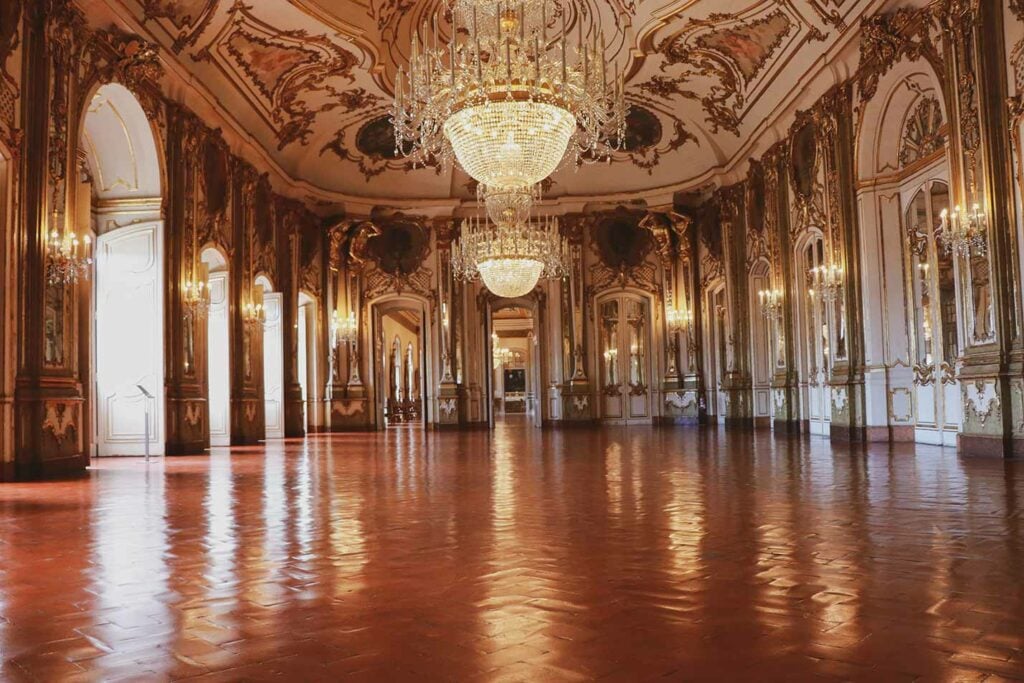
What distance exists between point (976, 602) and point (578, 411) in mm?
17359

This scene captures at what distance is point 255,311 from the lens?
49.7 feet

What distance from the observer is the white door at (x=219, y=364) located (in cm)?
1434

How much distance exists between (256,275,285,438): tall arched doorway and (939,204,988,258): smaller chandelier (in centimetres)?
1226

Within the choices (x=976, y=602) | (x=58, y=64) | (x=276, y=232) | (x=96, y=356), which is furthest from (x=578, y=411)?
(x=976, y=602)

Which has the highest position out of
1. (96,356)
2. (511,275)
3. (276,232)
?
(276,232)

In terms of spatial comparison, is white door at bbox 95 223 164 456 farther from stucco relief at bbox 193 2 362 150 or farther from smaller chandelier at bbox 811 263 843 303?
smaller chandelier at bbox 811 263 843 303

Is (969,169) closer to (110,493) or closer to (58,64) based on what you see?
(110,493)

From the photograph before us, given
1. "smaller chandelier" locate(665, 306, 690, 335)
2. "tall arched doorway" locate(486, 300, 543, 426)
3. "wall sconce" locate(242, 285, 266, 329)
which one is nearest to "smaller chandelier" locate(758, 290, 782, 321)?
"smaller chandelier" locate(665, 306, 690, 335)

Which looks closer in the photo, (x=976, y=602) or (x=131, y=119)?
(x=976, y=602)

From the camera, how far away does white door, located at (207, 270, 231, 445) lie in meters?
14.3

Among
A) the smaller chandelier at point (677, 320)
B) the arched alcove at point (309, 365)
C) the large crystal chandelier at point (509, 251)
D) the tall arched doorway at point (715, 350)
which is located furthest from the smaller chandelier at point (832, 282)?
the arched alcove at point (309, 365)

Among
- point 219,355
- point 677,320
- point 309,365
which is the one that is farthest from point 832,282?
point 309,365

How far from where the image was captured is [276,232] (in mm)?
17484

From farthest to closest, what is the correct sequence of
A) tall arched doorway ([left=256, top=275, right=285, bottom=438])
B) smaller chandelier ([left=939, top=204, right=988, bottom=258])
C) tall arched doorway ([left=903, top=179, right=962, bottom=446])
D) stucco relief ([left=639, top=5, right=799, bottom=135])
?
tall arched doorway ([left=256, top=275, right=285, bottom=438]) < stucco relief ([left=639, top=5, right=799, bottom=135]) < tall arched doorway ([left=903, top=179, right=962, bottom=446]) < smaller chandelier ([left=939, top=204, right=988, bottom=258])
